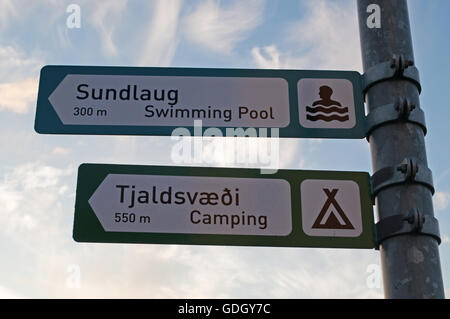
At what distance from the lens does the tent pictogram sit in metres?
3.57

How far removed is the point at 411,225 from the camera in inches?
124

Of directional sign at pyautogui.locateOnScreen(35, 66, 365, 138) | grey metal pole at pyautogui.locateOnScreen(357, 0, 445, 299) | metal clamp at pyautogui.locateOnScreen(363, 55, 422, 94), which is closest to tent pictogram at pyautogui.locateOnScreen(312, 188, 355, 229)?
grey metal pole at pyautogui.locateOnScreen(357, 0, 445, 299)

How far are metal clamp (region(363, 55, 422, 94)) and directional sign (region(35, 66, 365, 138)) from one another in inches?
7.3

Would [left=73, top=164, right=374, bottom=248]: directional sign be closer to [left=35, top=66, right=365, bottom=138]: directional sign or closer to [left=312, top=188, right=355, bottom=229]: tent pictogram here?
[left=312, top=188, right=355, bottom=229]: tent pictogram

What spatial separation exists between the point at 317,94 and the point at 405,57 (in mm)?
593

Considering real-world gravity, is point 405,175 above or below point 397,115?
below

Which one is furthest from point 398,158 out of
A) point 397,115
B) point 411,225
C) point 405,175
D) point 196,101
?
point 196,101

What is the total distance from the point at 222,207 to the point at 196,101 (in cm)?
77

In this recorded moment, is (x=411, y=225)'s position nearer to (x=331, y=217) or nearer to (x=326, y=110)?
(x=331, y=217)

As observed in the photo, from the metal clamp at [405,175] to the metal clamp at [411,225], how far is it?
0.59ft

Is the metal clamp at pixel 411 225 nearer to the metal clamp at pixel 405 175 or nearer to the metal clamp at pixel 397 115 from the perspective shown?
the metal clamp at pixel 405 175

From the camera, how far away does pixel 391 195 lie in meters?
3.33

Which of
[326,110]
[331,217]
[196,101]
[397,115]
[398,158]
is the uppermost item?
[196,101]
